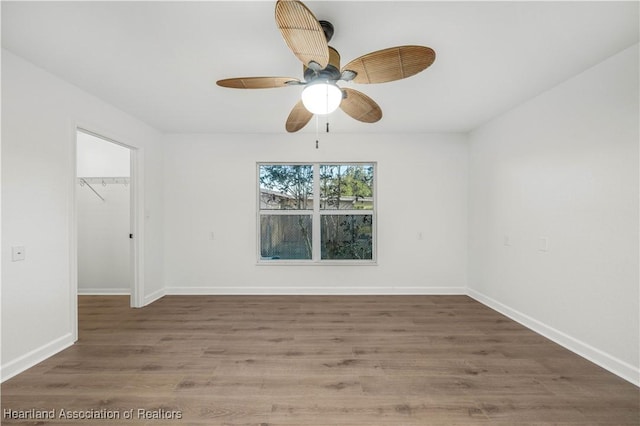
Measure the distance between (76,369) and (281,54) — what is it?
9.46 feet

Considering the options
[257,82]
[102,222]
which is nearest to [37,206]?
[257,82]

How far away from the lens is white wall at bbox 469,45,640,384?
211 cm

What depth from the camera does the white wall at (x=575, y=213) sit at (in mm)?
2113

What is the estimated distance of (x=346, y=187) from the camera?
4.41 meters

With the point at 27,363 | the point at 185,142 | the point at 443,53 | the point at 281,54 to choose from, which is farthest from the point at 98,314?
the point at 443,53

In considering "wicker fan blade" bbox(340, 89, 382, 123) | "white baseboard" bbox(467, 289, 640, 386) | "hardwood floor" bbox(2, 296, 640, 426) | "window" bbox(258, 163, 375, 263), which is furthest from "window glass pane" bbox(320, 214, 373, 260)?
"wicker fan blade" bbox(340, 89, 382, 123)

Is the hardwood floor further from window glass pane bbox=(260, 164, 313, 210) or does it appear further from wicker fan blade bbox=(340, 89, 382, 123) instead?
wicker fan blade bbox=(340, 89, 382, 123)

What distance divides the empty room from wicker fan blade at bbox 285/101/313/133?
0.06 feet

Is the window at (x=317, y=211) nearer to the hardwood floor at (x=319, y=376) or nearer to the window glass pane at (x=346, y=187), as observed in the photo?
the window glass pane at (x=346, y=187)

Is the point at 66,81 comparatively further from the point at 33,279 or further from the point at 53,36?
the point at 33,279

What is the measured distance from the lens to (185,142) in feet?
14.0

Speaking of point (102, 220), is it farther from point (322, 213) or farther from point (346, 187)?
point (346, 187)

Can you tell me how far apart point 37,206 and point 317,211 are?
3.08 meters

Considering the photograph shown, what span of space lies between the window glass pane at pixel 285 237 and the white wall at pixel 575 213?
256 centimetres
